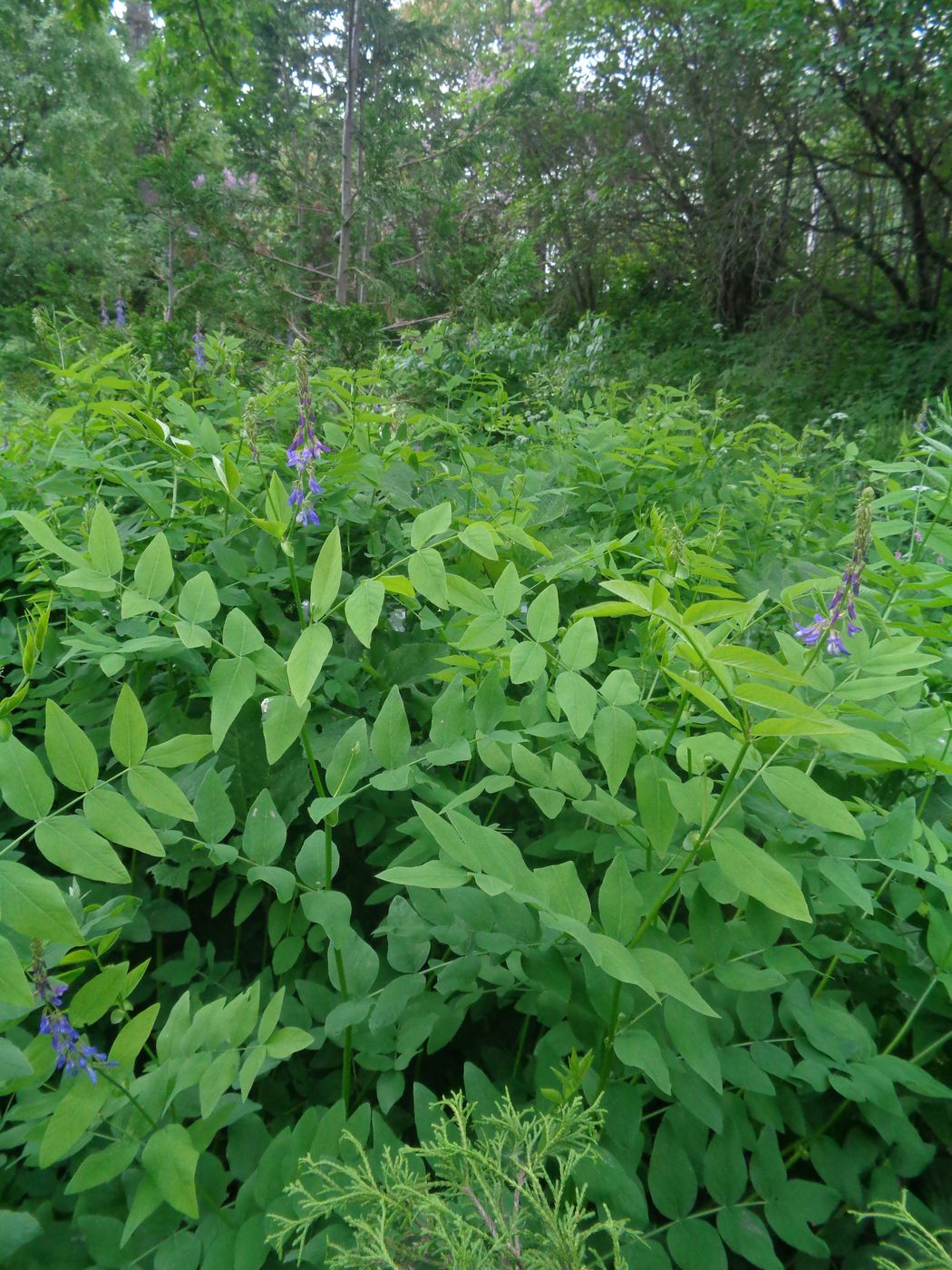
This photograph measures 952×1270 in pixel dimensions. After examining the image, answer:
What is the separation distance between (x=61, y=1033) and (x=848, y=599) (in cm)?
122

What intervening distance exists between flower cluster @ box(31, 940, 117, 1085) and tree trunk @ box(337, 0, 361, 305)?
19.6 ft

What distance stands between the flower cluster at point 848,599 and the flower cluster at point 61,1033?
1055mm

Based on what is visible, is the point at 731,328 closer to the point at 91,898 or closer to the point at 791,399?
the point at 791,399

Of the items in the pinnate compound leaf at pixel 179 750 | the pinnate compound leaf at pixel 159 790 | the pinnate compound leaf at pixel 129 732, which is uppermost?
the pinnate compound leaf at pixel 129 732

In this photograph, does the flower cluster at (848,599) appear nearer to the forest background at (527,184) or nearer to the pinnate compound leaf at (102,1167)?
the pinnate compound leaf at (102,1167)

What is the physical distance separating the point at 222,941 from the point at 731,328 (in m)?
13.0

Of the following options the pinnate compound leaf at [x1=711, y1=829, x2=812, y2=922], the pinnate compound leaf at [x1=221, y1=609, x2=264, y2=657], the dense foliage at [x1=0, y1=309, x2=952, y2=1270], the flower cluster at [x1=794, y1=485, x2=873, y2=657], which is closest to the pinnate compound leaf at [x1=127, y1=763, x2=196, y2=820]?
the dense foliage at [x1=0, y1=309, x2=952, y2=1270]

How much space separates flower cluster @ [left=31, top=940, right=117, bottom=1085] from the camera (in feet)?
2.96

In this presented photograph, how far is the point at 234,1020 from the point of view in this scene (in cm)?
93

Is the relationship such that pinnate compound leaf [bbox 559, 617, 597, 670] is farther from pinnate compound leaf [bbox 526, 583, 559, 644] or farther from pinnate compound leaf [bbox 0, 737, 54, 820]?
pinnate compound leaf [bbox 0, 737, 54, 820]

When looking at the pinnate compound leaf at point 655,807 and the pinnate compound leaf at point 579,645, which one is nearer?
the pinnate compound leaf at point 655,807

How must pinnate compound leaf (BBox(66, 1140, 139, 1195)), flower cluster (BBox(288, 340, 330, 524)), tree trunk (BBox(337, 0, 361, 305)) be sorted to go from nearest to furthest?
pinnate compound leaf (BBox(66, 1140, 139, 1195)) < flower cluster (BBox(288, 340, 330, 524)) < tree trunk (BBox(337, 0, 361, 305))

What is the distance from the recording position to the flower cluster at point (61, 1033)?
2.96 feet

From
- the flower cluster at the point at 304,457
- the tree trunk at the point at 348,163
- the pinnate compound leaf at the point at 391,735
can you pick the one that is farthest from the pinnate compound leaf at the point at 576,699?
the tree trunk at the point at 348,163
